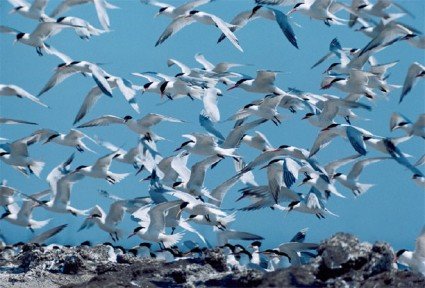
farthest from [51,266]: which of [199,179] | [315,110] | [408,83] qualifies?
[408,83]

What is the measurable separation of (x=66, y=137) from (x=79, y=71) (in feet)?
3.66

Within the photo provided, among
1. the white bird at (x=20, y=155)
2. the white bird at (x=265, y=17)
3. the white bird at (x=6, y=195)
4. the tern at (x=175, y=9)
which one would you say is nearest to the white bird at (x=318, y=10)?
the white bird at (x=265, y=17)

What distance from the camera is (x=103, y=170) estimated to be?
12.3m

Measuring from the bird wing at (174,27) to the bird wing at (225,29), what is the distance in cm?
101

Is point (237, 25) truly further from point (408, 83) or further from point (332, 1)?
point (408, 83)

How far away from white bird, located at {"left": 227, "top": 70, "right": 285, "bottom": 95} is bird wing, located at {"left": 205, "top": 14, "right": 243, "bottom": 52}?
0.50 metres

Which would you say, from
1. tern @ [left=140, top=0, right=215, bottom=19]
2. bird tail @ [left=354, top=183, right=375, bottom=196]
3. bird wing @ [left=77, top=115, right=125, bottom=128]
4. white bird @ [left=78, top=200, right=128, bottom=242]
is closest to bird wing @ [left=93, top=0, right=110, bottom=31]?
tern @ [left=140, top=0, right=215, bottom=19]

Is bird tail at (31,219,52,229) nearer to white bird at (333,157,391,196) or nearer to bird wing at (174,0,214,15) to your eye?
bird wing at (174,0,214,15)

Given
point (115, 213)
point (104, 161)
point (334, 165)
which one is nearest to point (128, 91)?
point (104, 161)

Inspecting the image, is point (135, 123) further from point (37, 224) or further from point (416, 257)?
point (416, 257)

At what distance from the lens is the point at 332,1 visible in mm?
12039

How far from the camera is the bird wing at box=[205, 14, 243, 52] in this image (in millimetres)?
10609

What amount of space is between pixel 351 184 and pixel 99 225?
3.72 meters

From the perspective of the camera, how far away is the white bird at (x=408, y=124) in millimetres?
10617
